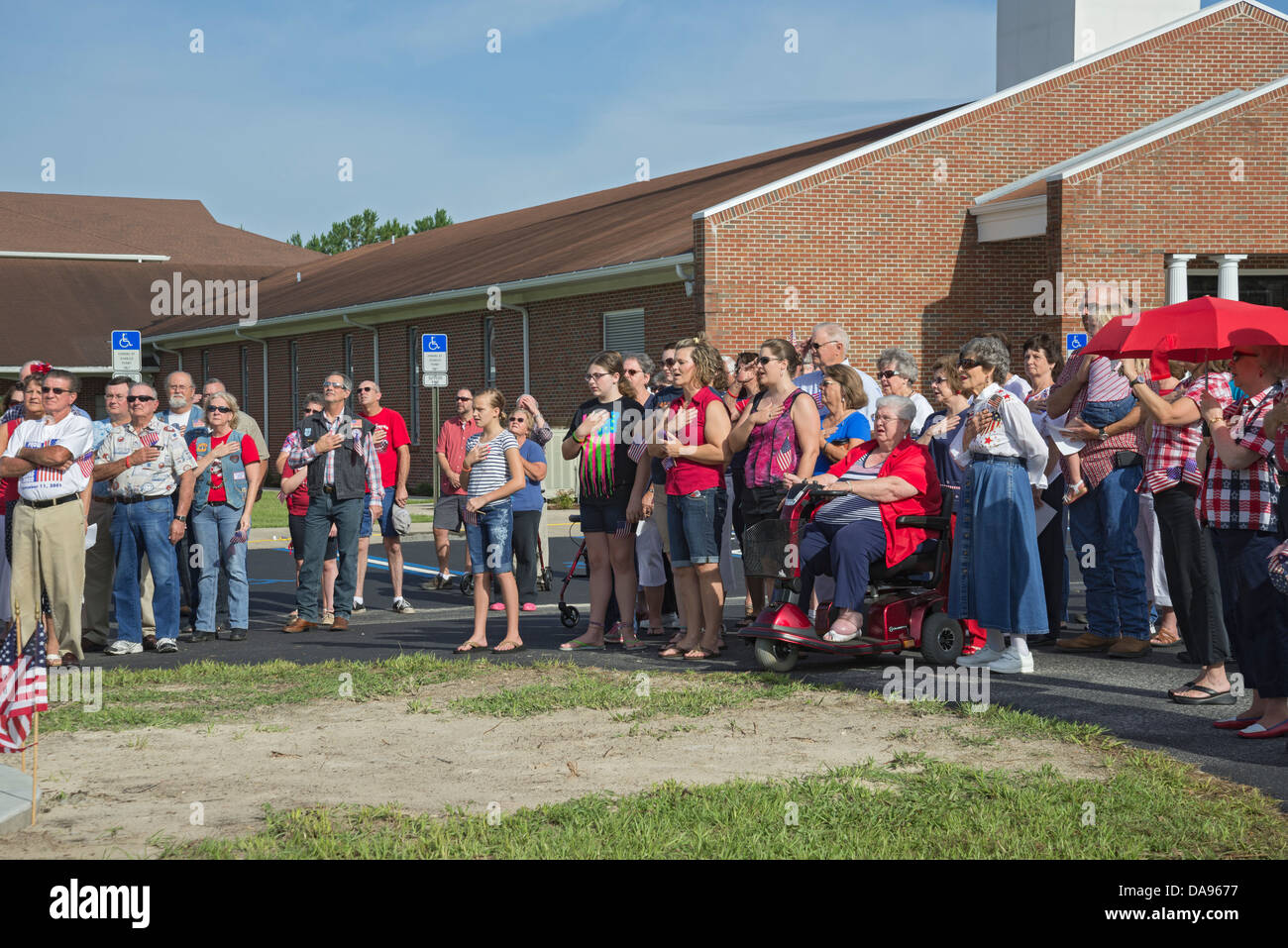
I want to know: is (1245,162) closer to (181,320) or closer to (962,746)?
(962,746)

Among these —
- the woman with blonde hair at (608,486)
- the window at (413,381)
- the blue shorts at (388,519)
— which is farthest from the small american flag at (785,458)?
the window at (413,381)

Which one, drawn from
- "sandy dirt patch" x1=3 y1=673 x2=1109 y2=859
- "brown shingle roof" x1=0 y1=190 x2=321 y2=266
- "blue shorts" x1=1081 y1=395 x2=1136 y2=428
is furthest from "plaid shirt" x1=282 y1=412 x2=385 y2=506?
"brown shingle roof" x1=0 y1=190 x2=321 y2=266

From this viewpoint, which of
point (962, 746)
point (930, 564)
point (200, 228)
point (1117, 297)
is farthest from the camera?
point (200, 228)

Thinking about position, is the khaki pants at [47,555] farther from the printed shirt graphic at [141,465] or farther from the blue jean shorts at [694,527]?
the blue jean shorts at [694,527]

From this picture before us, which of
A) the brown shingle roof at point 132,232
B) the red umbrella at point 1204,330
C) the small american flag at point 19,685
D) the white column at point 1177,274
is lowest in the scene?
the small american flag at point 19,685

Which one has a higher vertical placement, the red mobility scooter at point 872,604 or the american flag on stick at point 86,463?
the american flag on stick at point 86,463

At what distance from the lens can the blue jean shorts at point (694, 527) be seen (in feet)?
31.4

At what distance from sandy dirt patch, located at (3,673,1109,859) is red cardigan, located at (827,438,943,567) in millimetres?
1253

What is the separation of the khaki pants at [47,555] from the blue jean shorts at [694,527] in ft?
13.4

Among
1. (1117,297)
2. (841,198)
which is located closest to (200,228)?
(841,198)

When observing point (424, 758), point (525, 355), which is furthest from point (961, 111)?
point (424, 758)

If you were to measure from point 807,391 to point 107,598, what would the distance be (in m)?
5.61

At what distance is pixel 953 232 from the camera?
82.9 feet
